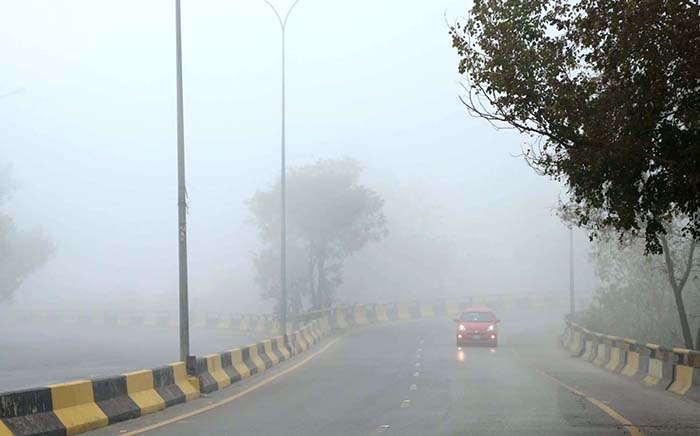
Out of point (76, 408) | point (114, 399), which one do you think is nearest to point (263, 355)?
point (114, 399)

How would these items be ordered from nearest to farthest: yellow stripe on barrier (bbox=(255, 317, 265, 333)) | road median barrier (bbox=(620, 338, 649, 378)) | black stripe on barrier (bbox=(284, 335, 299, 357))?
road median barrier (bbox=(620, 338, 649, 378)), black stripe on barrier (bbox=(284, 335, 299, 357)), yellow stripe on barrier (bbox=(255, 317, 265, 333))

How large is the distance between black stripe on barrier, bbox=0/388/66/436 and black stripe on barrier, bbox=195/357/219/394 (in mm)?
7364

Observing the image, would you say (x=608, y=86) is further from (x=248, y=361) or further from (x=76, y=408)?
(x=248, y=361)

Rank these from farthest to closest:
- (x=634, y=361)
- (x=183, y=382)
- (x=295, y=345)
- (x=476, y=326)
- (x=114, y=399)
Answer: (x=476, y=326), (x=295, y=345), (x=634, y=361), (x=183, y=382), (x=114, y=399)

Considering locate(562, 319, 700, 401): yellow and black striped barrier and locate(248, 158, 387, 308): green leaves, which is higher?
locate(248, 158, 387, 308): green leaves

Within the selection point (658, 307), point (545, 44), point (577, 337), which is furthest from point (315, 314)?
point (545, 44)

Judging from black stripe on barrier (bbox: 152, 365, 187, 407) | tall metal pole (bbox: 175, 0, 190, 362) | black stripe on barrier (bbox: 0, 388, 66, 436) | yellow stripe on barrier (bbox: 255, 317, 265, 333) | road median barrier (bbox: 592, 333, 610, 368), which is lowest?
yellow stripe on barrier (bbox: 255, 317, 265, 333)

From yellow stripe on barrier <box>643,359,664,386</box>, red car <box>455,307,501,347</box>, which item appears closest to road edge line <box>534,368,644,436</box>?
yellow stripe on barrier <box>643,359,664,386</box>

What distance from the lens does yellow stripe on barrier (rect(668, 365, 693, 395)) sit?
22656mm

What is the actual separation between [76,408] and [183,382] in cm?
566

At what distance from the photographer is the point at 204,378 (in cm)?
2222

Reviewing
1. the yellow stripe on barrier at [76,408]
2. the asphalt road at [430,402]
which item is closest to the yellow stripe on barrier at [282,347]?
the asphalt road at [430,402]

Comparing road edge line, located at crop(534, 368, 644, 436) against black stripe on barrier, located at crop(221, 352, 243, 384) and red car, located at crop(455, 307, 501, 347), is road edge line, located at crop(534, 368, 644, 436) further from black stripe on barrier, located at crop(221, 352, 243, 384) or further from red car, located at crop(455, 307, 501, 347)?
red car, located at crop(455, 307, 501, 347)

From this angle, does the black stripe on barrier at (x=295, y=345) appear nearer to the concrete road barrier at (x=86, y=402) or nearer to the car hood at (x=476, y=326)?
the car hood at (x=476, y=326)
